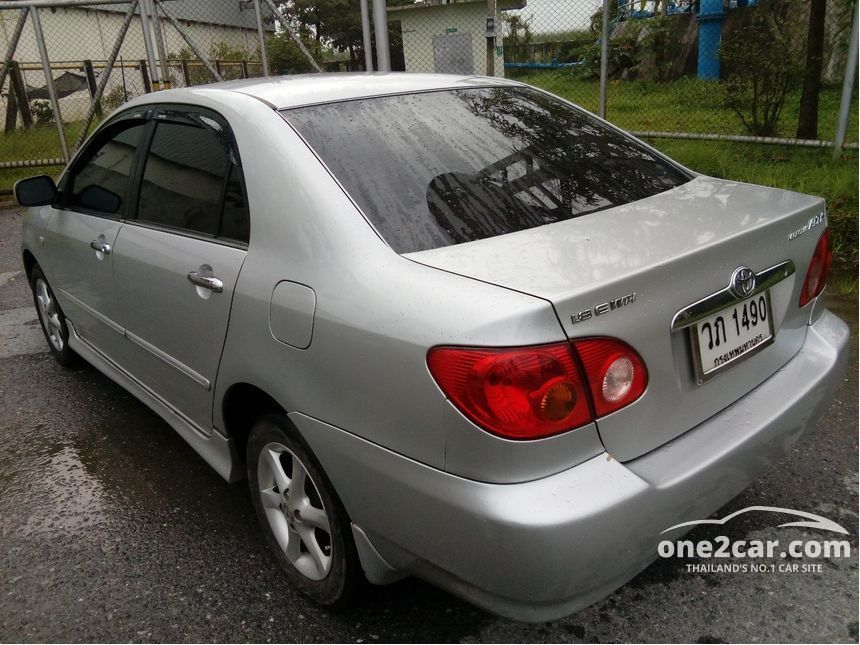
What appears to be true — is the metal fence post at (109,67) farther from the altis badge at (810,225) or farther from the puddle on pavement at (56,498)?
the altis badge at (810,225)

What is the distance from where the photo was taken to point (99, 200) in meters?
3.27

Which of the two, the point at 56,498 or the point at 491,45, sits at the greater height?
the point at 491,45

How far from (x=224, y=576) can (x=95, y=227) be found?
1.68 meters

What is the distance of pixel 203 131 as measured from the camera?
8.48 ft

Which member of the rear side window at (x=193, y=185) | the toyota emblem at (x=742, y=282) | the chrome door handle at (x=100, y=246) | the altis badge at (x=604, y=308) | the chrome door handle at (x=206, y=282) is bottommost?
the chrome door handle at (x=100, y=246)

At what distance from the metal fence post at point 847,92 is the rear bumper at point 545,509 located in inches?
197

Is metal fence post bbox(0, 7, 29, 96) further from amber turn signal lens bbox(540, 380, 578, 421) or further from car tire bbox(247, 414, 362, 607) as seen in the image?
amber turn signal lens bbox(540, 380, 578, 421)

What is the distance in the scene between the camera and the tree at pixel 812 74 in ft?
21.6

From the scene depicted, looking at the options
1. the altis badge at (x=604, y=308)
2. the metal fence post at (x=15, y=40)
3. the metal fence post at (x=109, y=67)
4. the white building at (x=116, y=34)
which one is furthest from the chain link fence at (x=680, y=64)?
the white building at (x=116, y=34)

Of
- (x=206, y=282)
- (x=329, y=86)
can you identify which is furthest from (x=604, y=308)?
(x=329, y=86)

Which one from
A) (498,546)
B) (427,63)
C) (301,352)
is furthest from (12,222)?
(498,546)

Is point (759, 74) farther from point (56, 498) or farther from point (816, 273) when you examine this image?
point (56, 498)

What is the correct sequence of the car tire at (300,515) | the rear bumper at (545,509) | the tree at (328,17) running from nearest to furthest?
the rear bumper at (545,509)
the car tire at (300,515)
the tree at (328,17)

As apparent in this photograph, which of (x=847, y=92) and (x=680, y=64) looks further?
(x=680, y=64)
